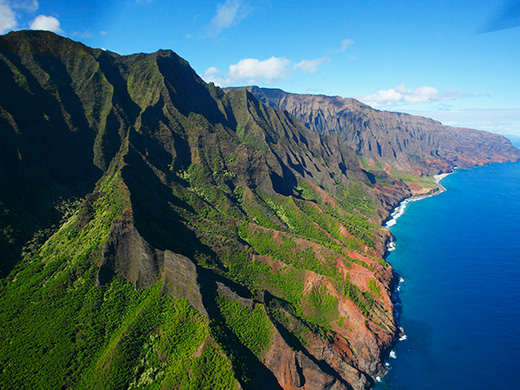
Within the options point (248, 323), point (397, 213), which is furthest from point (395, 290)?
point (397, 213)

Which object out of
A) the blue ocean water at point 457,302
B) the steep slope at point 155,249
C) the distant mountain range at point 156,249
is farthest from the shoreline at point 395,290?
the steep slope at point 155,249

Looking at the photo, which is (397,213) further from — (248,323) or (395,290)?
(248,323)

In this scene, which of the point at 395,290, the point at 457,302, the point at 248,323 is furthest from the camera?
the point at 395,290

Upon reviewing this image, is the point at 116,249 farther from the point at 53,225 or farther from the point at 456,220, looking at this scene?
the point at 456,220

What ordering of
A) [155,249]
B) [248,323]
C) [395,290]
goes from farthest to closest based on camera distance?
[395,290]
[155,249]
[248,323]

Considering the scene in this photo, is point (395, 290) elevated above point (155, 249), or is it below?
below

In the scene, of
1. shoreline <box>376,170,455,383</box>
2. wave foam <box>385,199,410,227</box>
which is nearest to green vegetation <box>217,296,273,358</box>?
shoreline <box>376,170,455,383</box>
